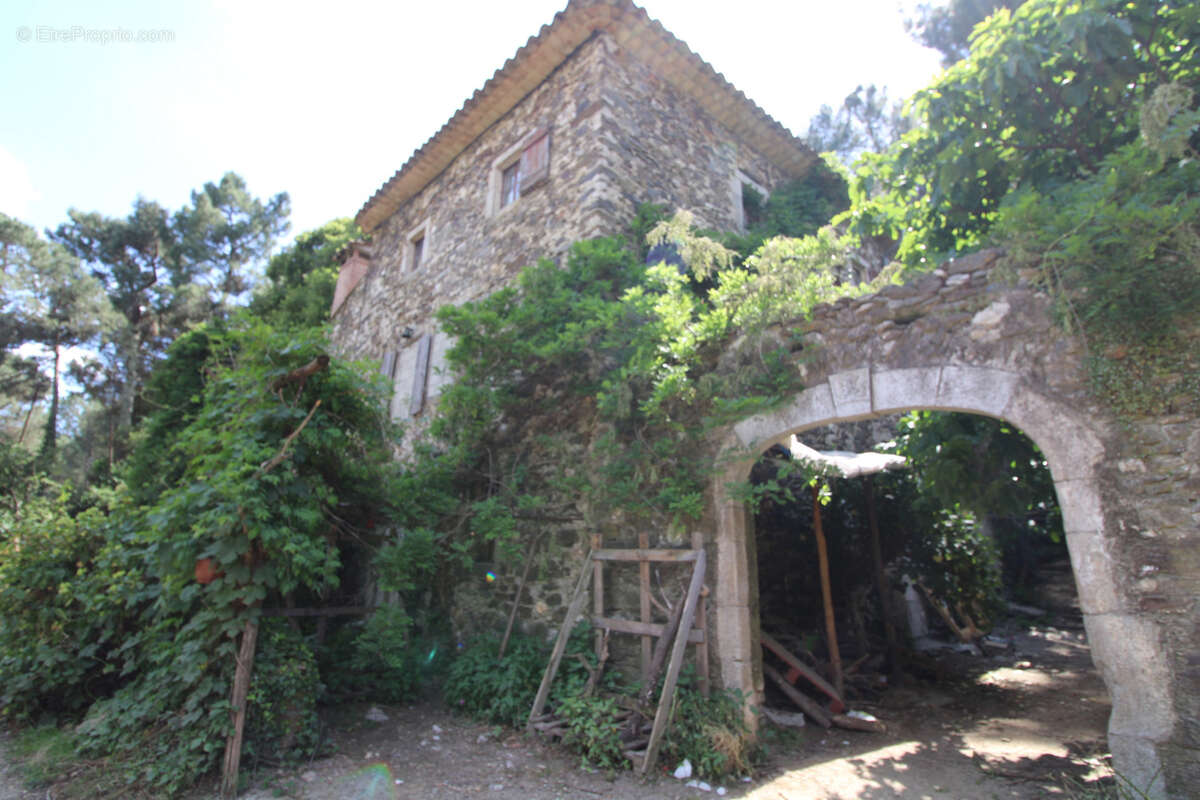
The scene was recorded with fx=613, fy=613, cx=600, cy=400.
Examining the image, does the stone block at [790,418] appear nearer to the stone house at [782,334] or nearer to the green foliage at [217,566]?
the stone house at [782,334]

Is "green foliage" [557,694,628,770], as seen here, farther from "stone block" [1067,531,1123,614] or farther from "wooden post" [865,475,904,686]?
"wooden post" [865,475,904,686]

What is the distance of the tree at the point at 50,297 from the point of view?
15.9m

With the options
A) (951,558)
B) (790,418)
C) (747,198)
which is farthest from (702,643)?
(747,198)

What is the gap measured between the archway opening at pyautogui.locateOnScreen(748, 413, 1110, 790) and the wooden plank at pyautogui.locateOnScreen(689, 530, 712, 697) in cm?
57

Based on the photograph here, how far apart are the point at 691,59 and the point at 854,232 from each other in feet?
12.8

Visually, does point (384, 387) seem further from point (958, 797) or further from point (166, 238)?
point (166, 238)

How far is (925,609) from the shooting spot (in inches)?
396

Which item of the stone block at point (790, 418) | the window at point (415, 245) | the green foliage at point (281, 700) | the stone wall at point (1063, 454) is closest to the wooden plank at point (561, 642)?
the stone wall at point (1063, 454)

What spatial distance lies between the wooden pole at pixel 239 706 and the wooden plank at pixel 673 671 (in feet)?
7.81

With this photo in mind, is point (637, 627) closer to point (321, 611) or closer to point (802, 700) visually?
point (802, 700)

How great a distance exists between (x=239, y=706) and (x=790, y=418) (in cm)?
389

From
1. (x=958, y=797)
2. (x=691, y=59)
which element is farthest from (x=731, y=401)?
(x=691, y=59)

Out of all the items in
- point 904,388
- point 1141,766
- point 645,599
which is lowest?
→ point 1141,766

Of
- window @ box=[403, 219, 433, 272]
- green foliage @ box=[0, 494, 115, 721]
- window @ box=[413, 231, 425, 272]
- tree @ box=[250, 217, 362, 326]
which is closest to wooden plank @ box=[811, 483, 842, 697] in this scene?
green foliage @ box=[0, 494, 115, 721]
